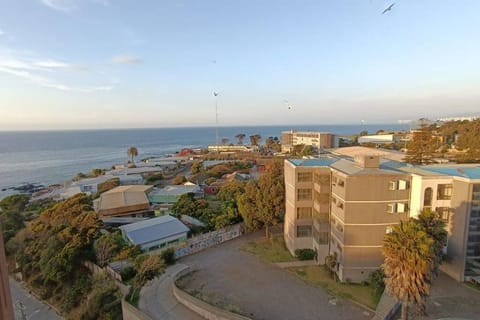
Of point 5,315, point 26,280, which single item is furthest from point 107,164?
point 5,315

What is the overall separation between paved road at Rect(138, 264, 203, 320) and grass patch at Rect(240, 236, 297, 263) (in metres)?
8.02

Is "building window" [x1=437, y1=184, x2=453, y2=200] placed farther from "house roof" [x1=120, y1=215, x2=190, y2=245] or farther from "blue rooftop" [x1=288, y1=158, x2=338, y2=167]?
"house roof" [x1=120, y1=215, x2=190, y2=245]

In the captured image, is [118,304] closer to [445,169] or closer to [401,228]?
[401,228]

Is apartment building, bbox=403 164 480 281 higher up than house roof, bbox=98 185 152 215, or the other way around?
→ apartment building, bbox=403 164 480 281

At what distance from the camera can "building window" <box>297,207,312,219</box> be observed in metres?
26.3

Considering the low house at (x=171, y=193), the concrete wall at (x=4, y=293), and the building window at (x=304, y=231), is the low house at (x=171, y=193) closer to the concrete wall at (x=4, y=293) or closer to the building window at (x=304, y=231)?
the building window at (x=304, y=231)

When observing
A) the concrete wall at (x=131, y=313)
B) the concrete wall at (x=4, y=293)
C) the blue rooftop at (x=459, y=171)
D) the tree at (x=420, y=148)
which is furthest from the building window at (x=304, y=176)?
the tree at (x=420, y=148)

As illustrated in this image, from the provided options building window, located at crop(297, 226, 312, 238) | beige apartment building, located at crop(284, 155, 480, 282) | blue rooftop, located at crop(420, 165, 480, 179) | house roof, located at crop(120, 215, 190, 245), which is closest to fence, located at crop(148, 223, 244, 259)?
house roof, located at crop(120, 215, 190, 245)

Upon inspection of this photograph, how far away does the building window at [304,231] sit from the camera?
2647 centimetres

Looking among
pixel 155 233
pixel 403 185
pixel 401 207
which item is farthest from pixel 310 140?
pixel 401 207

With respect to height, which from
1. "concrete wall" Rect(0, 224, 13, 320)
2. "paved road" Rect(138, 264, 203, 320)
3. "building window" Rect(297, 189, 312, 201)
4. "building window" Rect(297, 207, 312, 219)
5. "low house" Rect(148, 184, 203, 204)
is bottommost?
"paved road" Rect(138, 264, 203, 320)

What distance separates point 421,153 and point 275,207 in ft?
103

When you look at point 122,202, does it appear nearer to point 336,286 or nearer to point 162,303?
point 162,303

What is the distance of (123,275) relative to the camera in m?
22.4
